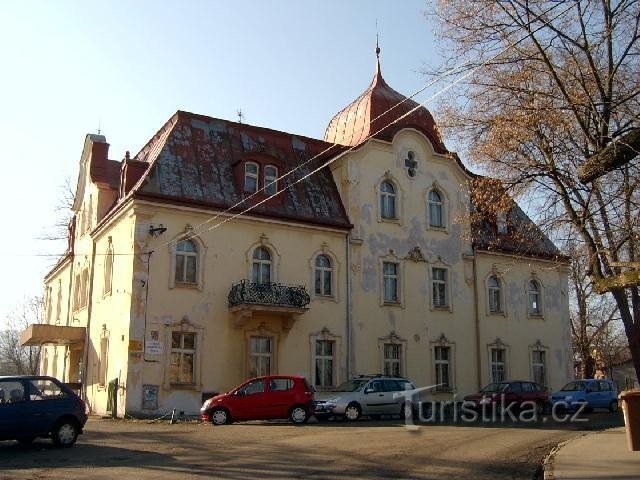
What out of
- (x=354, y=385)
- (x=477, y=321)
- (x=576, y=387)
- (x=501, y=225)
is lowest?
(x=576, y=387)

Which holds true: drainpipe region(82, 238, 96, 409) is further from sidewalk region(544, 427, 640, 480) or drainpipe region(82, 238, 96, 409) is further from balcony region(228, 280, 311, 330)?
sidewalk region(544, 427, 640, 480)

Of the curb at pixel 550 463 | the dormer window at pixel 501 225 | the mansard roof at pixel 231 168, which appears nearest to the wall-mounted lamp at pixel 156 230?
the mansard roof at pixel 231 168

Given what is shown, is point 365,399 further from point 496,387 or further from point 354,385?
point 496,387

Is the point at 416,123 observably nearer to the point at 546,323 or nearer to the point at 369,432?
the point at 546,323

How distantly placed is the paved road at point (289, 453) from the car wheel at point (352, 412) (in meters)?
3.44

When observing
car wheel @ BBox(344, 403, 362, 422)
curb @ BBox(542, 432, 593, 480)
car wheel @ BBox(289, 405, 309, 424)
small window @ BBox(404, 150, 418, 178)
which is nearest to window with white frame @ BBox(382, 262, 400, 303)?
small window @ BBox(404, 150, 418, 178)

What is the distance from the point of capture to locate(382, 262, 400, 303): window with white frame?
→ 3062cm

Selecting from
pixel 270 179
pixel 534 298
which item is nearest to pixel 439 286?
pixel 534 298

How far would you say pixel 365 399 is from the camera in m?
23.5

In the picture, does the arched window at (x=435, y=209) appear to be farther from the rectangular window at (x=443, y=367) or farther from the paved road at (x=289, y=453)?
the paved road at (x=289, y=453)

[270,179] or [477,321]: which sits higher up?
[270,179]

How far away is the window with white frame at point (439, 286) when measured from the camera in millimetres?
32031

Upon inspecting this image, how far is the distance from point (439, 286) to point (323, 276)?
620cm

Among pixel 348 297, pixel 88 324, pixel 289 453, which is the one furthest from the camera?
pixel 88 324
